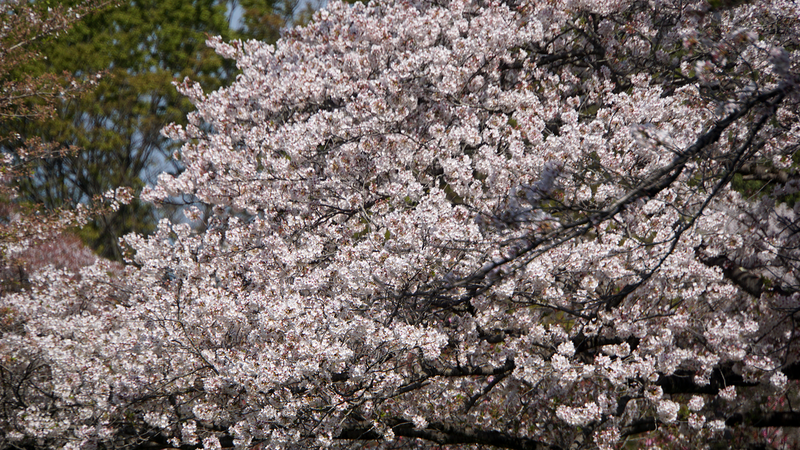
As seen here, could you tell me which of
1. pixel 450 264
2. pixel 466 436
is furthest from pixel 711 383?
pixel 450 264

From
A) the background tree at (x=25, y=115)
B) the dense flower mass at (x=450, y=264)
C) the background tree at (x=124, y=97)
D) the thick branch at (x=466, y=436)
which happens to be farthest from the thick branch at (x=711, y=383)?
the background tree at (x=124, y=97)

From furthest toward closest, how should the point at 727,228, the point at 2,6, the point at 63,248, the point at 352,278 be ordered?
the point at 63,248 → the point at 2,6 → the point at 727,228 → the point at 352,278

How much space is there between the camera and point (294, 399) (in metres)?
5.20

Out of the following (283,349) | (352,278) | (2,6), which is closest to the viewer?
(283,349)

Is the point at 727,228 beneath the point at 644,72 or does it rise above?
beneath

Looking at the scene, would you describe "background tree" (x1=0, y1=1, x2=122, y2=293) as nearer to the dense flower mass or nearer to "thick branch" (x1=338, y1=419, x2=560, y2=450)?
the dense flower mass

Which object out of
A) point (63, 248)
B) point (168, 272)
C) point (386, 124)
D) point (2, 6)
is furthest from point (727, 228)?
point (63, 248)

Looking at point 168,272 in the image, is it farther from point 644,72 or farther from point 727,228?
point 727,228

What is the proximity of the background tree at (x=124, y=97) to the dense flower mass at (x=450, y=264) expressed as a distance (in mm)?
12848

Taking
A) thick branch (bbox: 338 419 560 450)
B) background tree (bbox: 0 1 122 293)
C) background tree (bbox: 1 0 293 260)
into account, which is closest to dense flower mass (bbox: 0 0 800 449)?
thick branch (bbox: 338 419 560 450)

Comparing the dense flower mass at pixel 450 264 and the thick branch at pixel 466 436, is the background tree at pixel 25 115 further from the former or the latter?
the thick branch at pixel 466 436

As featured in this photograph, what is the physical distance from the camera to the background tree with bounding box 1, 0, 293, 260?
19.4m

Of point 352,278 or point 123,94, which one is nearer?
point 352,278

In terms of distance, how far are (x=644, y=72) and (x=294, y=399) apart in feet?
16.1
